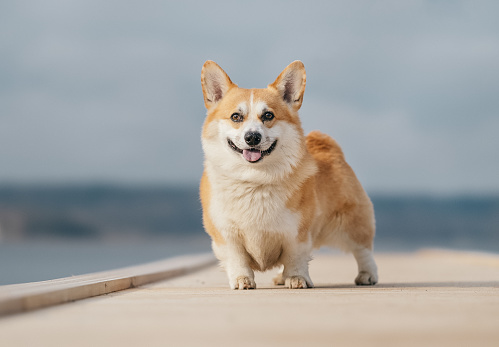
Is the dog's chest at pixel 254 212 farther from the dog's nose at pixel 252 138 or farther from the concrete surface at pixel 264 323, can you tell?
the concrete surface at pixel 264 323

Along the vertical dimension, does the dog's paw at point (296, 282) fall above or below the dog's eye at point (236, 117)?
below

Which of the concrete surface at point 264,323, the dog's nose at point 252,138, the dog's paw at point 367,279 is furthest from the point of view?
the dog's paw at point 367,279

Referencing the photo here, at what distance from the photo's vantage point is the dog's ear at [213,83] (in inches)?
147

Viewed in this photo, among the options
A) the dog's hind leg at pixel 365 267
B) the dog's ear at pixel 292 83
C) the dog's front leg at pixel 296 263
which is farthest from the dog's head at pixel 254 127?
the dog's hind leg at pixel 365 267

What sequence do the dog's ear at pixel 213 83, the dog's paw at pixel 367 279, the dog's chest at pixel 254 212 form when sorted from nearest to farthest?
1. the dog's chest at pixel 254 212
2. the dog's ear at pixel 213 83
3. the dog's paw at pixel 367 279

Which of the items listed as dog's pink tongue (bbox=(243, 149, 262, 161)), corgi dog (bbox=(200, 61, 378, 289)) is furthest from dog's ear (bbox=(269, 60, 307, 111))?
dog's pink tongue (bbox=(243, 149, 262, 161))

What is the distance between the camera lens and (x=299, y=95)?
3.77 meters

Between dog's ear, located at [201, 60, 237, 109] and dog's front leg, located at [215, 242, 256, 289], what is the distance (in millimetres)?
858

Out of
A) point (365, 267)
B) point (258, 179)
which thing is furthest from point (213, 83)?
point (365, 267)

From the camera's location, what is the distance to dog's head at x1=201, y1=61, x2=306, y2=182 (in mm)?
3391

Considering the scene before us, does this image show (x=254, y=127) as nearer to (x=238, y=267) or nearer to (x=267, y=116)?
(x=267, y=116)

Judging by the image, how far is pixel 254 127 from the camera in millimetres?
3330

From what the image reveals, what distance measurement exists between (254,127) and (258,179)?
304 mm

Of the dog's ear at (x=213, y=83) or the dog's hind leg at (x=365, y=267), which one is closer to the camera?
the dog's ear at (x=213, y=83)
